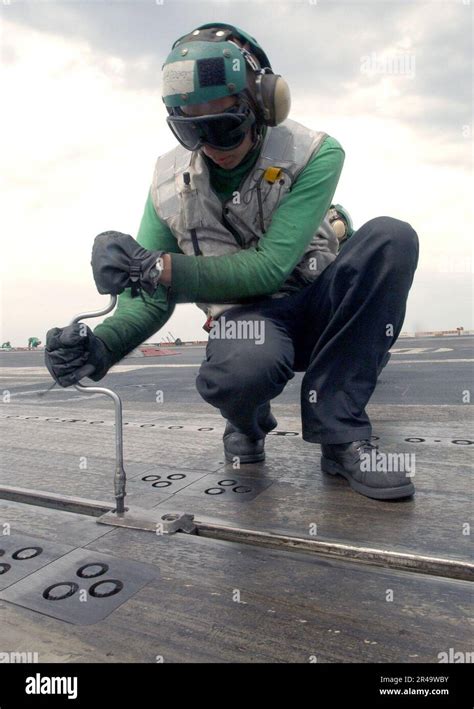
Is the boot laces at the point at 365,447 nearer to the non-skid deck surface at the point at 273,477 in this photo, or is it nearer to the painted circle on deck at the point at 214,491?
the non-skid deck surface at the point at 273,477

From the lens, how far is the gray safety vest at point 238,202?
6.01ft

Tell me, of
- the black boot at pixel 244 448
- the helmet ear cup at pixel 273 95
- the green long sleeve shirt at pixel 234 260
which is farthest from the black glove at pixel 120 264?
the black boot at pixel 244 448

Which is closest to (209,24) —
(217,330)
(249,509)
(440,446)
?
(217,330)

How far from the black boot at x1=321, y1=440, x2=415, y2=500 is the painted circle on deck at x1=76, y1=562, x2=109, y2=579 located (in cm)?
82

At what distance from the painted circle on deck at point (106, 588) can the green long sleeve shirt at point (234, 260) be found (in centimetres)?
80

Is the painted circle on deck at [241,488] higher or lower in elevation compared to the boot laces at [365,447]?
lower

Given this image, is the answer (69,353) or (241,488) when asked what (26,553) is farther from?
(241,488)

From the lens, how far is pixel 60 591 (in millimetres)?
1143

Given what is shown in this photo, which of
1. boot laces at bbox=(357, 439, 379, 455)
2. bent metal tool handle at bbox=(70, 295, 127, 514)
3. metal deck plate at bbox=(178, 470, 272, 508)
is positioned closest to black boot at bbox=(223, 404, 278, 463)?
metal deck plate at bbox=(178, 470, 272, 508)

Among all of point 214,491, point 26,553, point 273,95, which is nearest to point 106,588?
point 26,553

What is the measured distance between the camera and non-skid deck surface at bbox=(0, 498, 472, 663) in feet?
3.01

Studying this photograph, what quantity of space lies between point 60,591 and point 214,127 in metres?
1.32
